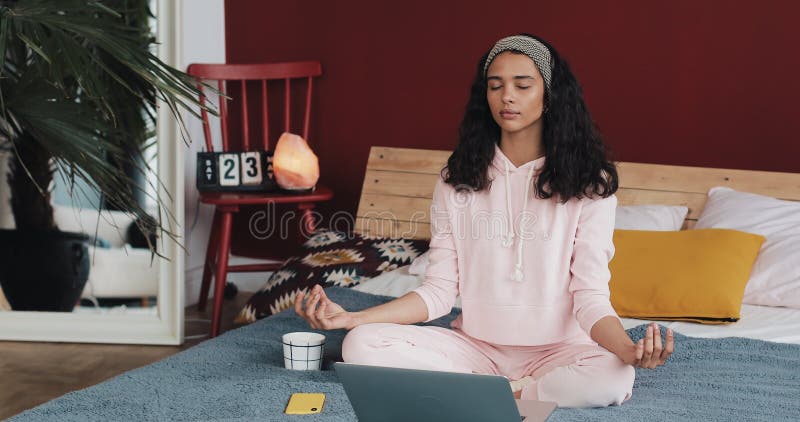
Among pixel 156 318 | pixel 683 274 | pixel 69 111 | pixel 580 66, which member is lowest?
pixel 156 318

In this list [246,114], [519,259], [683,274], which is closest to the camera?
[519,259]

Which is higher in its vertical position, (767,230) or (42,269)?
(767,230)

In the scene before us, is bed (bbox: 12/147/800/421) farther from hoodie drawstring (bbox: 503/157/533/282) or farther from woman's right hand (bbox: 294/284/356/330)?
hoodie drawstring (bbox: 503/157/533/282)

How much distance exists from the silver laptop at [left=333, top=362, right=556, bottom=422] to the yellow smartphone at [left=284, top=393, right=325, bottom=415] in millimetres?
314

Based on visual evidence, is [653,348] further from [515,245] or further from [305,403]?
[305,403]

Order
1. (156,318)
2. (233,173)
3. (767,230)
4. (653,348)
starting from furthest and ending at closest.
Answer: (233,173) < (156,318) < (767,230) < (653,348)

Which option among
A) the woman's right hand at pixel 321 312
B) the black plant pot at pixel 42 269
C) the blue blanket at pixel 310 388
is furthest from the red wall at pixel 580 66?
the woman's right hand at pixel 321 312

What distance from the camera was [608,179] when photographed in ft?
6.41

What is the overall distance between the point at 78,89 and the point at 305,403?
1821mm

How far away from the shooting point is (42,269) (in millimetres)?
3326

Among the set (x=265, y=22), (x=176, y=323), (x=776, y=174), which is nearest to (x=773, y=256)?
(x=776, y=174)

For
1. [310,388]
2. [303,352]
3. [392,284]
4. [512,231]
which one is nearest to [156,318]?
[392,284]

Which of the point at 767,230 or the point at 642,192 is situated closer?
the point at 767,230

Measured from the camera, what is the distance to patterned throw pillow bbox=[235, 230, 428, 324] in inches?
117
